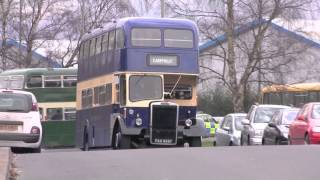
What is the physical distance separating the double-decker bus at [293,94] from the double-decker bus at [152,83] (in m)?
16.2

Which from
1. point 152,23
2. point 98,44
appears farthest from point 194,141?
point 98,44

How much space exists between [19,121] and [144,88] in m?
4.42

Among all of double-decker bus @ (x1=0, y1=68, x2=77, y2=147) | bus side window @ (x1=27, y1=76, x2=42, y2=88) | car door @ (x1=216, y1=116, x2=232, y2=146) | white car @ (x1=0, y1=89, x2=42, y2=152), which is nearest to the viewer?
white car @ (x1=0, y1=89, x2=42, y2=152)

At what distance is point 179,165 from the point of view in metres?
12.5

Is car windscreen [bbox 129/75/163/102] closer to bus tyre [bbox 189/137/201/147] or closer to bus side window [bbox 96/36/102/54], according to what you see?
bus tyre [bbox 189/137/201/147]

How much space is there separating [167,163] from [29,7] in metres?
35.1

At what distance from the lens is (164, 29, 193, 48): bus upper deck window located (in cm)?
2219

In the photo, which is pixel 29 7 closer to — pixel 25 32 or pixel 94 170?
pixel 25 32

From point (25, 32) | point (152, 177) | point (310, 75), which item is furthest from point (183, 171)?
point (310, 75)

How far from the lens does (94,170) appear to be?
11.9 meters

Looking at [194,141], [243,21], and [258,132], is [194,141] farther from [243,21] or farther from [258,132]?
[243,21]

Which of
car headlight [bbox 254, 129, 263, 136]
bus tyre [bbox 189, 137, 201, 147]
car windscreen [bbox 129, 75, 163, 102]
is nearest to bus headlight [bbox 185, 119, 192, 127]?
bus tyre [bbox 189, 137, 201, 147]

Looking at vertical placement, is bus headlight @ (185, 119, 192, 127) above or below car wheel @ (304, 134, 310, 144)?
above

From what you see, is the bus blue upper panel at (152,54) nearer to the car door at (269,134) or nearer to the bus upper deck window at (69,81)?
the car door at (269,134)
